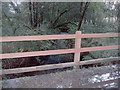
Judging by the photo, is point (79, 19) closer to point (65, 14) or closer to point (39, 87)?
point (65, 14)

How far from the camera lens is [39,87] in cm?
233

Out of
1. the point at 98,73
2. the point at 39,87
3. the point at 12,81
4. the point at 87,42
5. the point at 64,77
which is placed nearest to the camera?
the point at 39,87

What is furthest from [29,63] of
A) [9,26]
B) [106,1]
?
[106,1]

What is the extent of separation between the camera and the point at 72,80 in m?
2.65

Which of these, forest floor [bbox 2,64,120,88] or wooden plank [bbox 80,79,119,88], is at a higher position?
forest floor [bbox 2,64,120,88]

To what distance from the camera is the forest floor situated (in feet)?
7.91

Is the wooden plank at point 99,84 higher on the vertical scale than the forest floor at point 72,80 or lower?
lower

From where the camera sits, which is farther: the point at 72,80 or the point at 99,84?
the point at 72,80

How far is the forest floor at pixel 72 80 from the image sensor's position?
2.41m

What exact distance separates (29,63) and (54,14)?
7.44 feet

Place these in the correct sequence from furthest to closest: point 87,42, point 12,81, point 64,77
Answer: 1. point 87,42
2. point 64,77
3. point 12,81

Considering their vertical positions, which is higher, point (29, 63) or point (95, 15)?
point (95, 15)

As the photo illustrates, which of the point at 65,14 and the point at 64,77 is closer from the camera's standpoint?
the point at 64,77

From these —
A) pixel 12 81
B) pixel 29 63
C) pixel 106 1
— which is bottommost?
pixel 29 63
